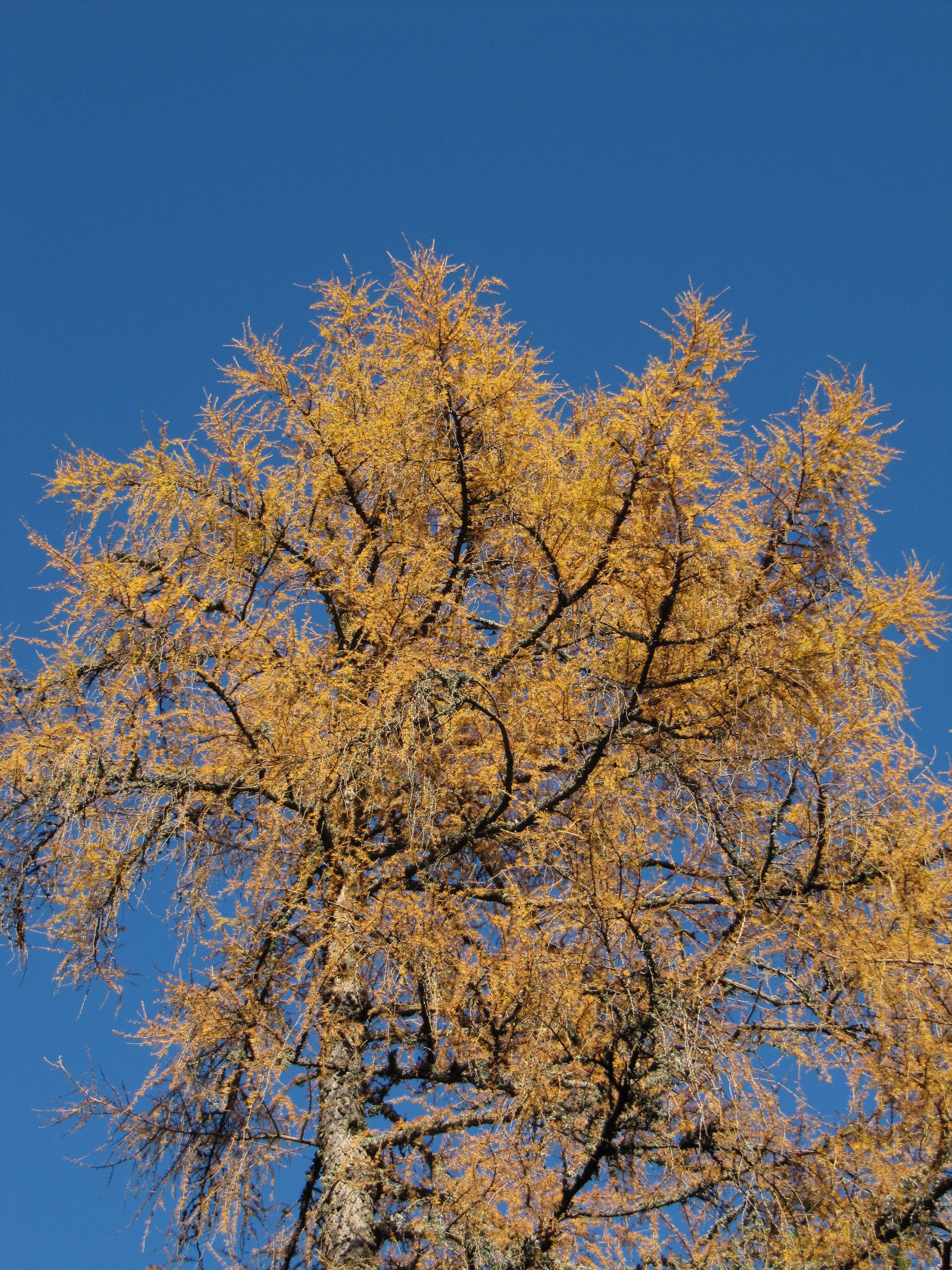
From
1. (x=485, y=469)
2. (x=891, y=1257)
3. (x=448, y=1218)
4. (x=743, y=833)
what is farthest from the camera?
(x=485, y=469)

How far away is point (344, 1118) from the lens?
12.0ft

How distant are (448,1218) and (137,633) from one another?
2.37 m

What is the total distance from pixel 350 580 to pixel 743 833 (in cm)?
179

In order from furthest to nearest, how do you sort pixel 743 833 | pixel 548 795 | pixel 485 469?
pixel 485 469 → pixel 548 795 → pixel 743 833

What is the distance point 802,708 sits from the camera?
12.4 feet

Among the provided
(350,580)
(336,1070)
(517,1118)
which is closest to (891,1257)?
(517,1118)

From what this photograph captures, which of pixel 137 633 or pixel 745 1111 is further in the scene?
pixel 137 633

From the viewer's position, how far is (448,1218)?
318 cm

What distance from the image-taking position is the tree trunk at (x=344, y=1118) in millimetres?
3328

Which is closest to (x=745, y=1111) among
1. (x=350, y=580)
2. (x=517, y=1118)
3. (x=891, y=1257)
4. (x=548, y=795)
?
(x=891, y=1257)

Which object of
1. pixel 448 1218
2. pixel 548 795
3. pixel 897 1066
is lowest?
pixel 448 1218

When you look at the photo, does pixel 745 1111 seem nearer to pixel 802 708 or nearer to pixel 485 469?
pixel 802 708

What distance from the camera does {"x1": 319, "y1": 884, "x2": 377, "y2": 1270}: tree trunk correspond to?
3328mm

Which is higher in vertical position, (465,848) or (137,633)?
(137,633)
